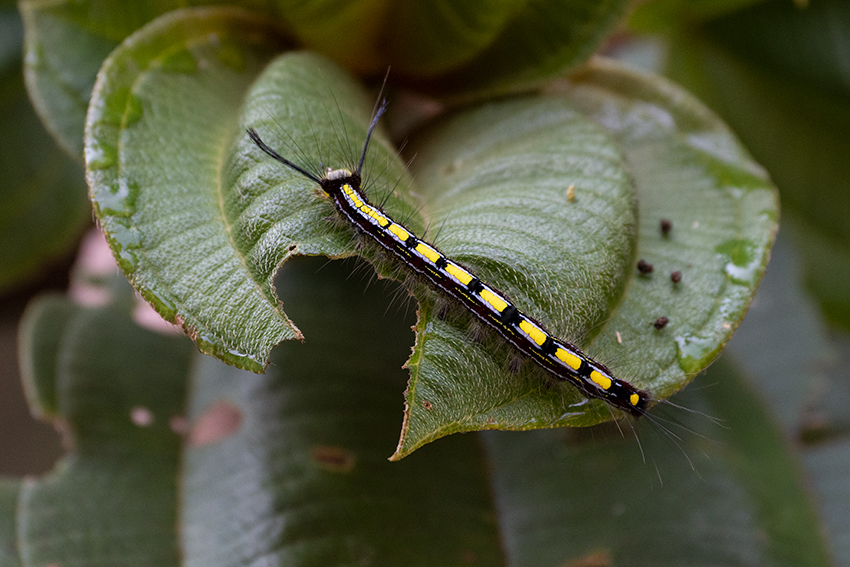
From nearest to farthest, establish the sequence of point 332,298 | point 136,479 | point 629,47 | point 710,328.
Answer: point 710,328
point 136,479
point 332,298
point 629,47

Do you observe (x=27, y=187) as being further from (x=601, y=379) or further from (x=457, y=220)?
(x=601, y=379)

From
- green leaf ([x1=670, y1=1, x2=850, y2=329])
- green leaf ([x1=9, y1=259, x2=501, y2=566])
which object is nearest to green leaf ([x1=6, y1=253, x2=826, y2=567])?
green leaf ([x1=9, y1=259, x2=501, y2=566])

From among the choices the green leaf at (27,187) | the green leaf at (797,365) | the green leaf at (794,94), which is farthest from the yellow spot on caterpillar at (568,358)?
the green leaf at (27,187)

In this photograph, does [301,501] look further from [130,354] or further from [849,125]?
[849,125]

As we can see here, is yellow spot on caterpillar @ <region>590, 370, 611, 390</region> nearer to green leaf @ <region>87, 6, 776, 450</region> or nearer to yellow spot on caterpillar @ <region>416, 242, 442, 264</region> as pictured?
green leaf @ <region>87, 6, 776, 450</region>

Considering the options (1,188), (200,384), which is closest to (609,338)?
(200,384)
